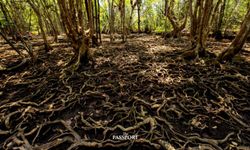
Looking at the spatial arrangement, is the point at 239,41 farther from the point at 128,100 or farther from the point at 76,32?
the point at 76,32

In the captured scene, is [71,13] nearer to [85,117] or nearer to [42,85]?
[42,85]

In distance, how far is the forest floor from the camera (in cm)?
303

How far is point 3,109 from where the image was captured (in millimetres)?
4074

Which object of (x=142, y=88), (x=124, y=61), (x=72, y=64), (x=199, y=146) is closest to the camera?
(x=199, y=146)

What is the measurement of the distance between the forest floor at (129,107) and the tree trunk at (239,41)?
36 centimetres

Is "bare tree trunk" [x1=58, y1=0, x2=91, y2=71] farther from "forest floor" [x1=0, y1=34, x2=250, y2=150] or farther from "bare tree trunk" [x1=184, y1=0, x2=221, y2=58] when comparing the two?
"bare tree trunk" [x1=184, y1=0, x2=221, y2=58]

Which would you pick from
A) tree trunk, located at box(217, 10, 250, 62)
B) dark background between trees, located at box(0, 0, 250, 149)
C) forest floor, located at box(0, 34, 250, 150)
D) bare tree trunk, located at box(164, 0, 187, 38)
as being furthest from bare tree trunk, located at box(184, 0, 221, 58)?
bare tree trunk, located at box(164, 0, 187, 38)

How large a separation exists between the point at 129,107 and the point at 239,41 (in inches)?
180

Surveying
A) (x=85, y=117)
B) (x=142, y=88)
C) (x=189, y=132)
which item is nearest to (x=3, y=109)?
(x=85, y=117)

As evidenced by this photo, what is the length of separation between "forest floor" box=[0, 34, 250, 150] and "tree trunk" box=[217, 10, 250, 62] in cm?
36

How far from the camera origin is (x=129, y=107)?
3.93 m

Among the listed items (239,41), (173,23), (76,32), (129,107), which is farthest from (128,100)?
(173,23)

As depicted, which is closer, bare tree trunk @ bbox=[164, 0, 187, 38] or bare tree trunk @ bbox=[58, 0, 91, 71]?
bare tree trunk @ bbox=[58, 0, 91, 71]

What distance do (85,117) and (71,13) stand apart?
375cm
